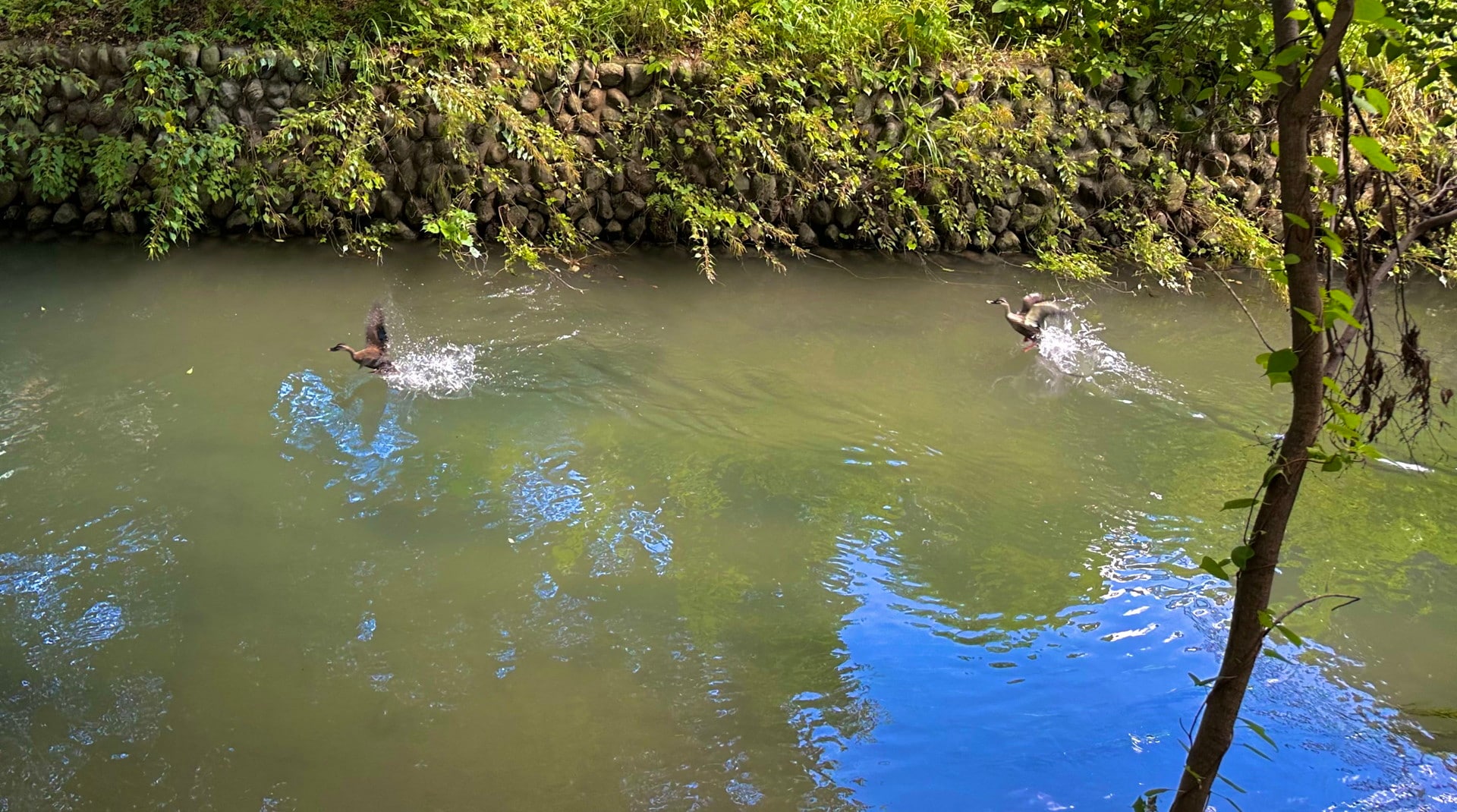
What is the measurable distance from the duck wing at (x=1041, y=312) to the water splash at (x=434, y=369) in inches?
154

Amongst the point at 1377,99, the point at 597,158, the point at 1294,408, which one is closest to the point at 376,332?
the point at 597,158

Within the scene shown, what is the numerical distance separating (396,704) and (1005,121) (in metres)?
7.50

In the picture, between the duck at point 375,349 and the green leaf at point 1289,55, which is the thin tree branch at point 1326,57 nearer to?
the green leaf at point 1289,55

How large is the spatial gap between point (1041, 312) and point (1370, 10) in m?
5.76

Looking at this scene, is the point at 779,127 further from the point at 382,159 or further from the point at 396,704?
the point at 396,704

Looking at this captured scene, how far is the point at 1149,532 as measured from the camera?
4.94 m

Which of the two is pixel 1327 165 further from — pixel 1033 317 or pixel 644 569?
pixel 1033 317

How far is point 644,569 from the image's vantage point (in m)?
4.39

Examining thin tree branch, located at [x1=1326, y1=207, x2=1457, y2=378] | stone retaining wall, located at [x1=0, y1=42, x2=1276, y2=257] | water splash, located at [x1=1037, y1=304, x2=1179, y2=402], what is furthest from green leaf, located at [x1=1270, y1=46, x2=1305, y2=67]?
stone retaining wall, located at [x1=0, y1=42, x2=1276, y2=257]

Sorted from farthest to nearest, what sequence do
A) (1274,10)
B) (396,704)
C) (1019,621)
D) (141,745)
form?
(1019,621), (396,704), (141,745), (1274,10)

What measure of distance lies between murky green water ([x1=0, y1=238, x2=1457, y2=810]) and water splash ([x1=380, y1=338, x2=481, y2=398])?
3 centimetres

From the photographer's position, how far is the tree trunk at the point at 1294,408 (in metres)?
1.79

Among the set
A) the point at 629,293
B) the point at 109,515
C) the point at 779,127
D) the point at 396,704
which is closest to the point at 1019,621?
the point at 396,704

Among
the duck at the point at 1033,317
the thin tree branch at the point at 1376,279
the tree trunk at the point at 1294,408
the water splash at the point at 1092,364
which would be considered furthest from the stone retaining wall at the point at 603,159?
the tree trunk at the point at 1294,408
